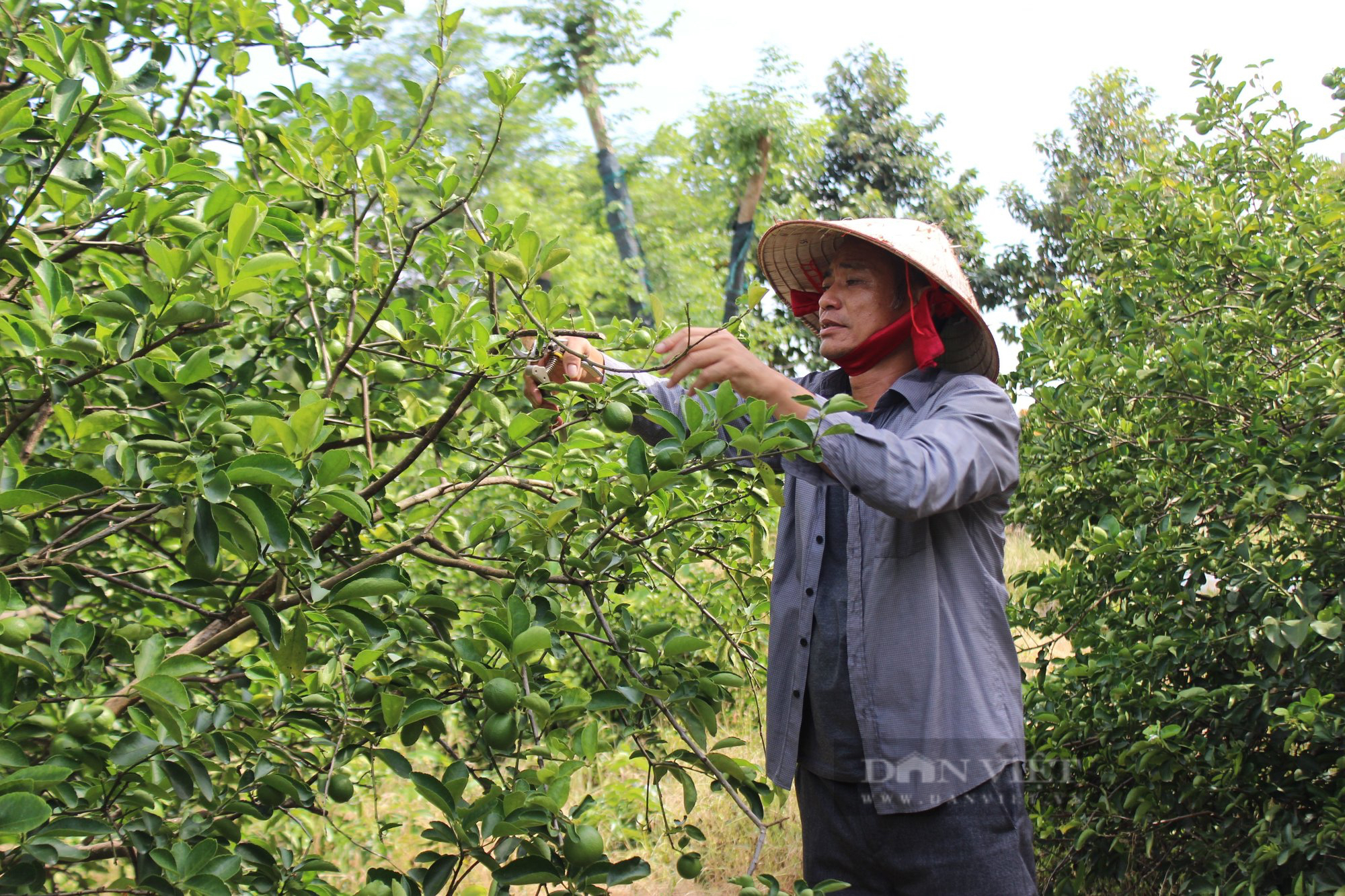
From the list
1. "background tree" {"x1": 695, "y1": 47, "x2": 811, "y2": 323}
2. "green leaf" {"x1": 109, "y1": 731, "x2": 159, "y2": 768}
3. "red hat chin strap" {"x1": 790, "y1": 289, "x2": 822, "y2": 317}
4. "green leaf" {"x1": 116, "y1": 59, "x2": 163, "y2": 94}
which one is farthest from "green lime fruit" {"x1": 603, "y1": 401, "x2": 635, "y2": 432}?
"background tree" {"x1": 695, "y1": 47, "x2": 811, "y2": 323}

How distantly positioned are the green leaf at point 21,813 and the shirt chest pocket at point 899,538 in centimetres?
121

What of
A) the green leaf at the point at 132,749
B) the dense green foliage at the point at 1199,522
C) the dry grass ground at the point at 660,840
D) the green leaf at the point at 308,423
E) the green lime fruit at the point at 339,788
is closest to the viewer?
the green leaf at the point at 308,423

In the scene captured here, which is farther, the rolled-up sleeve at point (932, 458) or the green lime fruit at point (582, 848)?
the rolled-up sleeve at point (932, 458)

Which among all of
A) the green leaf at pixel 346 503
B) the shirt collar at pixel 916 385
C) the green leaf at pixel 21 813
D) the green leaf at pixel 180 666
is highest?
the shirt collar at pixel 916 385

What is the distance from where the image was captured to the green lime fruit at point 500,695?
4.04 feet

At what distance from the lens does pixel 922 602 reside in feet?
5.54

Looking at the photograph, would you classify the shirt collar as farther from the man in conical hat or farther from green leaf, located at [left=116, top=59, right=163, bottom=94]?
green leaf, located at [left=116, top=59, right=163, bottom=94]

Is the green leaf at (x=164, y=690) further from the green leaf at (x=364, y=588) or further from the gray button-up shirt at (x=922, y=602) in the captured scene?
the gray button-up shirt at (x=922, y=602)

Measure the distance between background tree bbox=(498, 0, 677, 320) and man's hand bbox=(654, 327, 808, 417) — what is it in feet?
37.6

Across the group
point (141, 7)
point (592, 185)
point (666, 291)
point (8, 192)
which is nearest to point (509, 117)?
point (592, 185)

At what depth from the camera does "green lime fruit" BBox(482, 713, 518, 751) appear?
1237mm

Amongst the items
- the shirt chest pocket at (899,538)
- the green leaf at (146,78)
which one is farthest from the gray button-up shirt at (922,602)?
the green leaf at (146,78)

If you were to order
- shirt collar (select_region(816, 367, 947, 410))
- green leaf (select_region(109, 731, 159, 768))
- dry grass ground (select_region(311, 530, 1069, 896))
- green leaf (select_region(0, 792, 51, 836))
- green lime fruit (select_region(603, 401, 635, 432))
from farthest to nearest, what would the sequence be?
dry grass ground (select_region(311, 530, 1069, 896)) → shirt collar (select_region(816, 367, 947, 410)) → green lime fruit (select_region(603, 401, 635, 432)) → green leaf (select_region(109, 731, 159, 768)) → green leaf (select_region(0, 792, 51, 836))

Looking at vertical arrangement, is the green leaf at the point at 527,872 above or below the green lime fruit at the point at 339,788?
below
